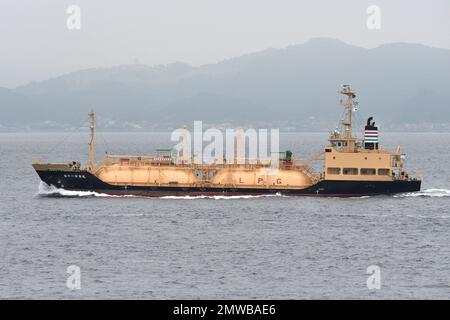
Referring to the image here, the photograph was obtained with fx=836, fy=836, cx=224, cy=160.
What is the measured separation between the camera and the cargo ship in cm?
8006

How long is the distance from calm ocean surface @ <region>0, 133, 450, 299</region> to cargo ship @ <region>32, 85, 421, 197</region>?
138 cm

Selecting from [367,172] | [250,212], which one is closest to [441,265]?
[250,212]

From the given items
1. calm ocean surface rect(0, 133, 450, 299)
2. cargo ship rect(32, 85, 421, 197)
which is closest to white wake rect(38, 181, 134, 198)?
calm ocean surface rect(0, 133, 450, 299)

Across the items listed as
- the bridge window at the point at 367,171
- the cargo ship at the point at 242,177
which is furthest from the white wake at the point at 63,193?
the bridge window at the point at 367,171

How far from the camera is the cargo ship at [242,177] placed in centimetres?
8006

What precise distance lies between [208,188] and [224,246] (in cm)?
2471

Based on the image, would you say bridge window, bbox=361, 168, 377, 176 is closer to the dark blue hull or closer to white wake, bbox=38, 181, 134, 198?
the dark blue hull

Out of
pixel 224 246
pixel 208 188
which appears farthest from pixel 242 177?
pixel 224 246

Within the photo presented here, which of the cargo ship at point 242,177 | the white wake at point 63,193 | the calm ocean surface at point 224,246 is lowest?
the calm ocean surface at point 224,246

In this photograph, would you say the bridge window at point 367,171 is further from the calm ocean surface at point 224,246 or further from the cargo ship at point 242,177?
the calm ocean surface at point 224,246

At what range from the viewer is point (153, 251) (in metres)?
54.5

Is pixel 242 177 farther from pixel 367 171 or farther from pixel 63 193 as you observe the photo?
pixel 63 193
